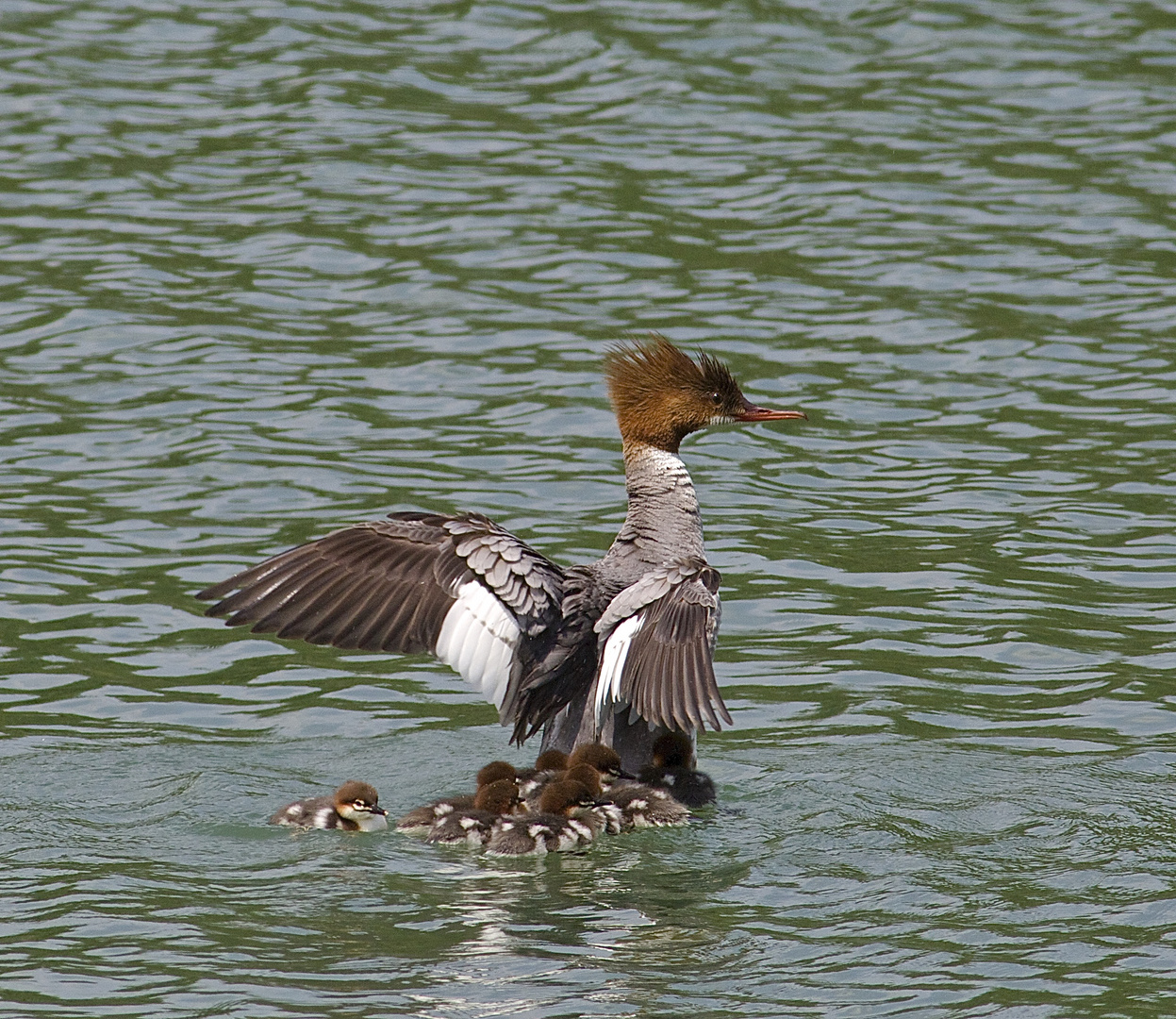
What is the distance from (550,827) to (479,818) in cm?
27

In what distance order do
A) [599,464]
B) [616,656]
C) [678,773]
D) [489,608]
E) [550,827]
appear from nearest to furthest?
[550,827]
[616,656]
[489,608]
[678,773]
[599,464]

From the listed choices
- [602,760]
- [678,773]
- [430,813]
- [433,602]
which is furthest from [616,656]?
[430,813]

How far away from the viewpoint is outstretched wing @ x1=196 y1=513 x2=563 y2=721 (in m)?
7.50

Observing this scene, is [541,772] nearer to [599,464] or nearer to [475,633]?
[475,633]

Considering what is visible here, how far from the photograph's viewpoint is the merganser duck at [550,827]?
7.07m

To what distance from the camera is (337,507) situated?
10.4 metres

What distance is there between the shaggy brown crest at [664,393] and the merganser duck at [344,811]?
222 centimetres

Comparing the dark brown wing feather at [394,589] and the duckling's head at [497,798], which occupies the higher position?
the dark brown wing feather at [394,589]

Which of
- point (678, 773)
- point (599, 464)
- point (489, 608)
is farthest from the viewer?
point (599, 464)

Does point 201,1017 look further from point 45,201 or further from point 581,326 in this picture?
point 45,201

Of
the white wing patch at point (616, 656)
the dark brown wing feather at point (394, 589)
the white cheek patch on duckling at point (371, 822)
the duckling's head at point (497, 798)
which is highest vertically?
the dark brown wing feather at point (394, 589)

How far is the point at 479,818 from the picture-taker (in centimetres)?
717

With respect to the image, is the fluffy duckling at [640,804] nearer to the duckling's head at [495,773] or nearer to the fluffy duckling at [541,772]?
the fluffy duckling at [541,772]

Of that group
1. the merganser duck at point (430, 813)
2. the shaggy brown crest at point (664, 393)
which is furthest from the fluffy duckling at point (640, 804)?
the shaggy brown crest at point (664, 393)
